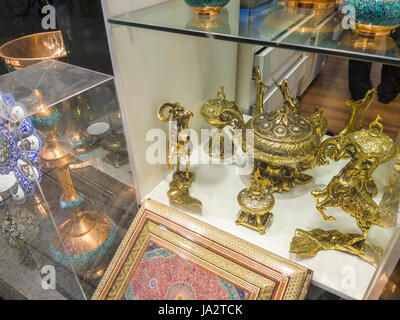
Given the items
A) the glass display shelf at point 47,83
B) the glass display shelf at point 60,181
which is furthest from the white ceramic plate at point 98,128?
the glass display shelf at point 47,83

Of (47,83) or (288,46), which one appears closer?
(288,46)

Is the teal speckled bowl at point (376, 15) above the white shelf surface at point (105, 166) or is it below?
above

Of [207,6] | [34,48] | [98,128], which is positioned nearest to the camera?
[207,6]

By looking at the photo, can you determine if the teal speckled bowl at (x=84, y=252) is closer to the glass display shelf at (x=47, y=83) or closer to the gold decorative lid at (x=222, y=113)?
the glass display shelf at (x=47, y=83)

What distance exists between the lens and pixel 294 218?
80cm

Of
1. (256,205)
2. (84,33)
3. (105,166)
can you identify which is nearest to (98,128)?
(105,166)

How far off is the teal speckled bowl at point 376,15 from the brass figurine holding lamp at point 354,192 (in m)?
0.19

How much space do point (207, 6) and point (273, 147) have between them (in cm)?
32

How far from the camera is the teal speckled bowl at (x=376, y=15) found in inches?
18.4

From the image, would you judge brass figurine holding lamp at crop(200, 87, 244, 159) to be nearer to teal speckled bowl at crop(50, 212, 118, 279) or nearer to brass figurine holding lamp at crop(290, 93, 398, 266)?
brass figurine holding lamp at crop(290, 93, 398, 266)

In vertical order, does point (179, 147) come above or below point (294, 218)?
above

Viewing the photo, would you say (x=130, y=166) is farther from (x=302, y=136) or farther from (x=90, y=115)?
(x=302, y=136)

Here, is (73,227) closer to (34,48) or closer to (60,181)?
(60,181)
